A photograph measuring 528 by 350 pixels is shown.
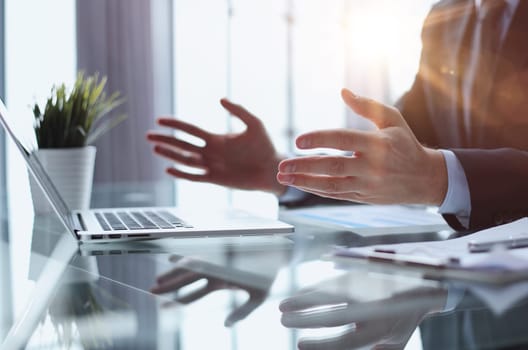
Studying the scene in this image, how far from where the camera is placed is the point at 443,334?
15.6 inches

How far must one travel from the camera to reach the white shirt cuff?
0.95m

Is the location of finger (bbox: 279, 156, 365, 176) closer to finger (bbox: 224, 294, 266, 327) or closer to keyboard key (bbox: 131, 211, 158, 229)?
keyboard key (bbox: 131, 211, 158, 229)

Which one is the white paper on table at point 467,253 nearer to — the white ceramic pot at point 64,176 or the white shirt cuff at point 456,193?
the white shirt cuff at point 456,193

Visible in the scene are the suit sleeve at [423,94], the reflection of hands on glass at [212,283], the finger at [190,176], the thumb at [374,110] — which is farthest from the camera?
the suit sleeve at [423,94]

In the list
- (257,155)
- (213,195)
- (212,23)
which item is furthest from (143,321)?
(212,23)

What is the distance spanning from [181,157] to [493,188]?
0.78 metres

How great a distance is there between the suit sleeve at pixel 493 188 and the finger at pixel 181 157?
70 centimetres

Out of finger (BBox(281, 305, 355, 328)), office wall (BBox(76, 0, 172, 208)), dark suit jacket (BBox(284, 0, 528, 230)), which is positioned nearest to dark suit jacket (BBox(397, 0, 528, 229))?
dark suit jacket (BBox(284, 0, 528, 230))

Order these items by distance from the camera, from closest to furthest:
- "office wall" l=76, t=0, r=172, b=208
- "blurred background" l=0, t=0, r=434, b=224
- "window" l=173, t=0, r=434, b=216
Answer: "blurred background" l=0, t=0, r=434, b=224
"office wall" l=76, t=0, r=172, b=208
"window" l=173, t=0, r=434, b=216

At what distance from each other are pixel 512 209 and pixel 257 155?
0.69 m

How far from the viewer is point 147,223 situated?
2.91ft

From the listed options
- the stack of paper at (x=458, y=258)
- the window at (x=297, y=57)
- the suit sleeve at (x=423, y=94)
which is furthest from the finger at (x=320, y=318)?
the window at (x=297, y=57)

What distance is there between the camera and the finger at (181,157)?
150 centimetres

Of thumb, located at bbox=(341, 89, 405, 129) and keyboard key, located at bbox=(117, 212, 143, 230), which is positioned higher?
thumb, located at bbox=(341, 89, 405, 129)
